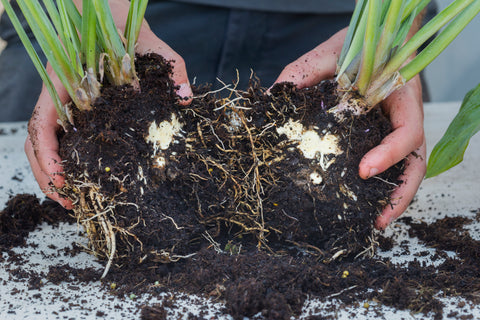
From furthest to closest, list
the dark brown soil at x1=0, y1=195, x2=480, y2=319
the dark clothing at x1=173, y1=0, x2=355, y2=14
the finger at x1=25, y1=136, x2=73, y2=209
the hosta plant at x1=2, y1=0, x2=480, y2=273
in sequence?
the dark clothing at x1=173, y1=0, x2=355, y2=14, the finger at x1=25, y1=136, x2=73, y2=209, the hosta plant at x1=2, y1=0, x2=480, y2=273, the dark brown soil at x1=0, y1=195, x2=480, y2=319

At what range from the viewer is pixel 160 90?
870mm

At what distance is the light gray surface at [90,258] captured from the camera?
2.33 feet

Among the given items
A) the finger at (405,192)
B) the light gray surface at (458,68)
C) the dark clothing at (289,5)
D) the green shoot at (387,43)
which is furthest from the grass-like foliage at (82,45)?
the light gray surface at (458,68)

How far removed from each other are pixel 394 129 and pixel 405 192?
122 mm

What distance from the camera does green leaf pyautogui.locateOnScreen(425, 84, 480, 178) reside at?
2.61 feet

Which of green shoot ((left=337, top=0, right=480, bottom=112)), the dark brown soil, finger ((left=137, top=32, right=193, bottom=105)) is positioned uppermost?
green shoot ((left=337, top=0, right=480, bottom=112))

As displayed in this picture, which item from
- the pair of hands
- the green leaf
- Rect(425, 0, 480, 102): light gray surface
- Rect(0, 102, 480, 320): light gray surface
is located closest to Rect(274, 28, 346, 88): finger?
the pair of hands

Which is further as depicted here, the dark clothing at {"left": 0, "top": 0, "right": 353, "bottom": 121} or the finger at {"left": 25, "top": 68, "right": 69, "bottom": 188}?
the dark clothing at {"left": 0, "top": 0, "right": 353, "bottom": 121}

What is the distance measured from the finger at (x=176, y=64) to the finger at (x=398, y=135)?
335mm

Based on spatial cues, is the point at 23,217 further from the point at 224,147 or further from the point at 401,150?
the point at 401,150

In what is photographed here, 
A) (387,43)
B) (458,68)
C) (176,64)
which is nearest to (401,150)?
(387,43)

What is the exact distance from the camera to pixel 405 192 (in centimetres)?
94

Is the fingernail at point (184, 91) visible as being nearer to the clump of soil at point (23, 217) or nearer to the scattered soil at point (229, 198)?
the scattered soil at point (229, 198)

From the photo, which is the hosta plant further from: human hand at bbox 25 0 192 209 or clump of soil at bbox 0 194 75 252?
clump of soil at bbox 0 194 75 252
